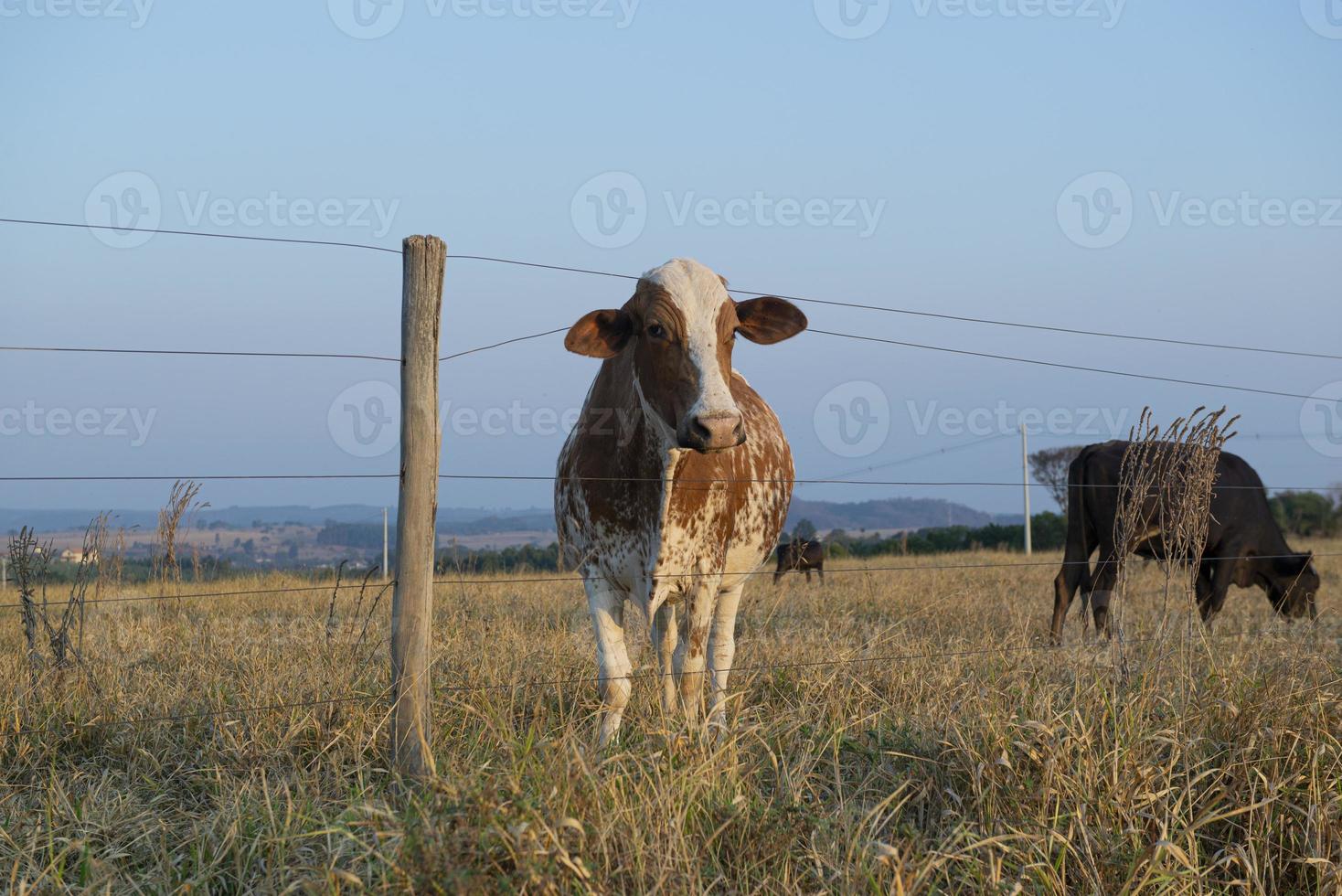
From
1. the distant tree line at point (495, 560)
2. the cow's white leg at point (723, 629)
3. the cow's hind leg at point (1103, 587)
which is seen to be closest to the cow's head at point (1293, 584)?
the cow's hind leg at point (1103, 587)

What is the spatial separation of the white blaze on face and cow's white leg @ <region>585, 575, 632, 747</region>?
4.38 ft

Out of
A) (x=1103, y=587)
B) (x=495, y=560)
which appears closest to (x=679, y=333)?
(x=1103, y=587)

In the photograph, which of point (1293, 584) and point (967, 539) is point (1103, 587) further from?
point (967, 539)

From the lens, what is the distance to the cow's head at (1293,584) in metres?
9.67

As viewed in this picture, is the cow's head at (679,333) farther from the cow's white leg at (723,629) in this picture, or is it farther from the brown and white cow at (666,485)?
the cow's white leg at (723,629)

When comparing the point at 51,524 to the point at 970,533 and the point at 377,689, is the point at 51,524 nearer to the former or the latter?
the point at 377,689

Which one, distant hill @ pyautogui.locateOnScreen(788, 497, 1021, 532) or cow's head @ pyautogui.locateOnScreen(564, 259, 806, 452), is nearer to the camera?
cow's head @ pyautogui.locateOnScreen(564, 259, 806, 452)

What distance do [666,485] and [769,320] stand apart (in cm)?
99

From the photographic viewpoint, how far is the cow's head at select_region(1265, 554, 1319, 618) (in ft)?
31.7

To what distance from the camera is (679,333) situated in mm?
4527

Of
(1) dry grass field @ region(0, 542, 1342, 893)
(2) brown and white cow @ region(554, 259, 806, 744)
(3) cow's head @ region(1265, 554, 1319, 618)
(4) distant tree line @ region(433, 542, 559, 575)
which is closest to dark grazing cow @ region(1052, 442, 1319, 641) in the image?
(3) cow's head @ region(1265, 554, 1319, 618)

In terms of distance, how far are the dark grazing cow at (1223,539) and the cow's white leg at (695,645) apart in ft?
18.9

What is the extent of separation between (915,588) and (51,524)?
24.9ft

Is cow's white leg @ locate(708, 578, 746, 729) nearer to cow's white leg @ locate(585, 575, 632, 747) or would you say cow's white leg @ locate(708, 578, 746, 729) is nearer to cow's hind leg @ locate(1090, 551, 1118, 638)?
cow's white leg @ locate(585, 575, 632, 747)
